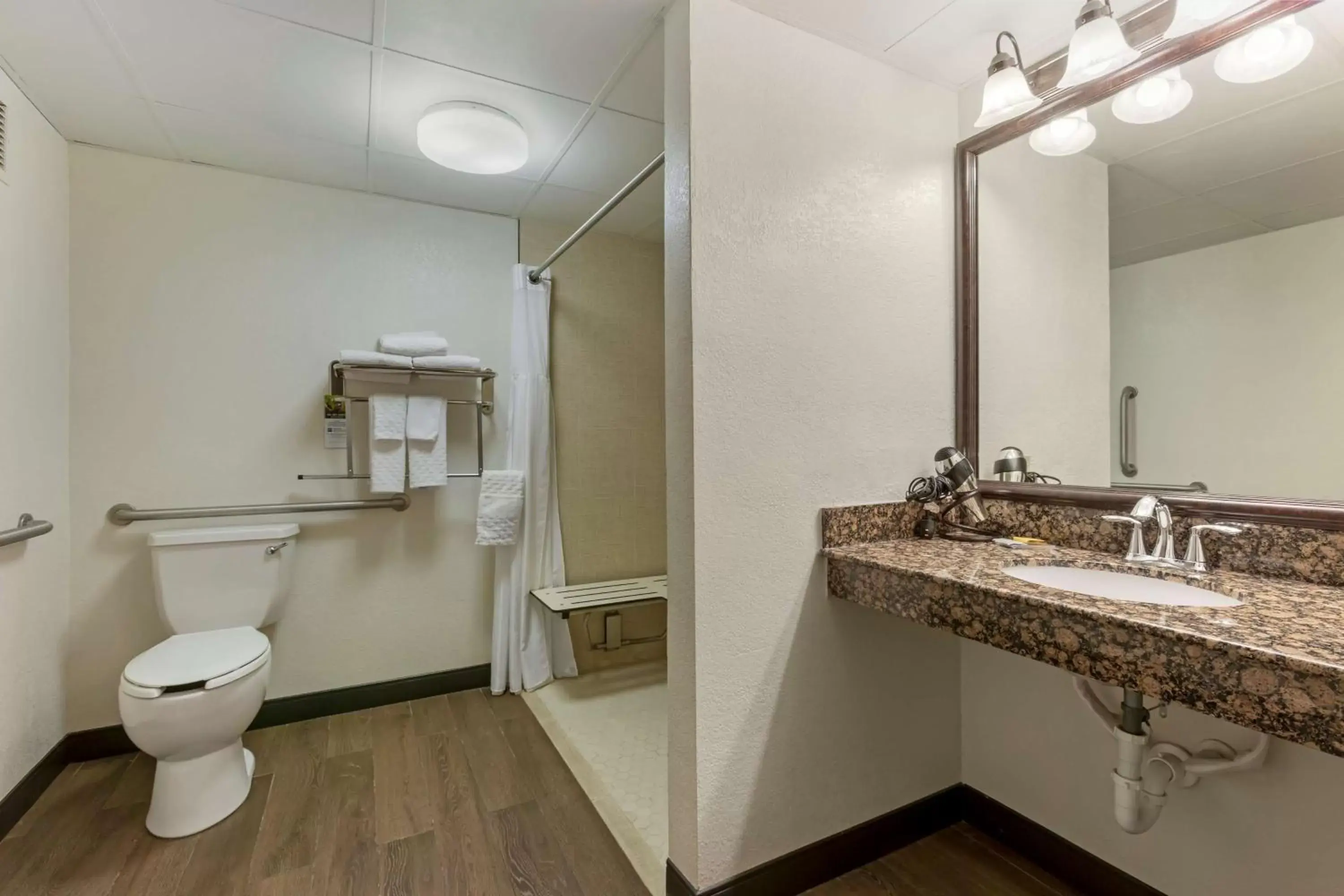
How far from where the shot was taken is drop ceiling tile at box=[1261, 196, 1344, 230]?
1.10 meters

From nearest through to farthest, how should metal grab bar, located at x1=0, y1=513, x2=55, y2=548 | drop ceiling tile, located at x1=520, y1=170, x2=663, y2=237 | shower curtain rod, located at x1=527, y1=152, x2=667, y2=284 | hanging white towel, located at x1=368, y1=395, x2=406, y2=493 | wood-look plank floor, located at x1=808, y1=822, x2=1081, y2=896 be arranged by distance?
1. wood-look plank floor, located at x1=808, y1=822, x2=1081, y2=896
2. metal grab bar, located at x1=0, y1=513, x2=55, y2=548
3. shower curtain rod, located at x1=527, y1=152, x2=667, y2=284
4. hanging white towel, located at x1=368, y1=395, x2=406, y2=493
5. drop ceiling tile, located at x1=520, y1=170, x2=663, y2=237

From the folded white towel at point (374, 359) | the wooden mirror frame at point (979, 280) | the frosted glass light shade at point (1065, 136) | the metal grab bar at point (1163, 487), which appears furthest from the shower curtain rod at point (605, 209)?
the metal grab bar at point (1163, 487)

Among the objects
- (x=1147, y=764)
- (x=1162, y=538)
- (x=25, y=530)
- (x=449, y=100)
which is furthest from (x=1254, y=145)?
(x=25, y=530)

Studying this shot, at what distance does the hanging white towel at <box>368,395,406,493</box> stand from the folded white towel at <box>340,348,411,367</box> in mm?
137

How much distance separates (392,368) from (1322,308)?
8.24 feet

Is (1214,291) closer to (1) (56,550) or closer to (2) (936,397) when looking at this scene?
(2) (936,397)

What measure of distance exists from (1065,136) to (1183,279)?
0.46 metres

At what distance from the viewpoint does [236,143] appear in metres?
1.91

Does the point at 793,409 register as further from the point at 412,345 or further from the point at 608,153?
the point at 412,345

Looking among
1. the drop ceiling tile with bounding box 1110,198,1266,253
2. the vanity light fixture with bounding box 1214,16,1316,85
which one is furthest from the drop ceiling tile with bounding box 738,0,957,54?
the drop ceiling tile with bounding box 1110,198,1266,253

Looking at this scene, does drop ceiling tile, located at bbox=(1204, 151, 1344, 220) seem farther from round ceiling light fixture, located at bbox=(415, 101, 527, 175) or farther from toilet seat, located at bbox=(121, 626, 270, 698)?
toilet seat, located at bbox=(121, 626, 270, 698)

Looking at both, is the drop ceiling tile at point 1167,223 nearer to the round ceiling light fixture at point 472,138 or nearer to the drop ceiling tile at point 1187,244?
the drop ceiling tile at point 1187,244

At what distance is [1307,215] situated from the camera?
3.70ft

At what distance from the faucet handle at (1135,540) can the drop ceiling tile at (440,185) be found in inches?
84.2
